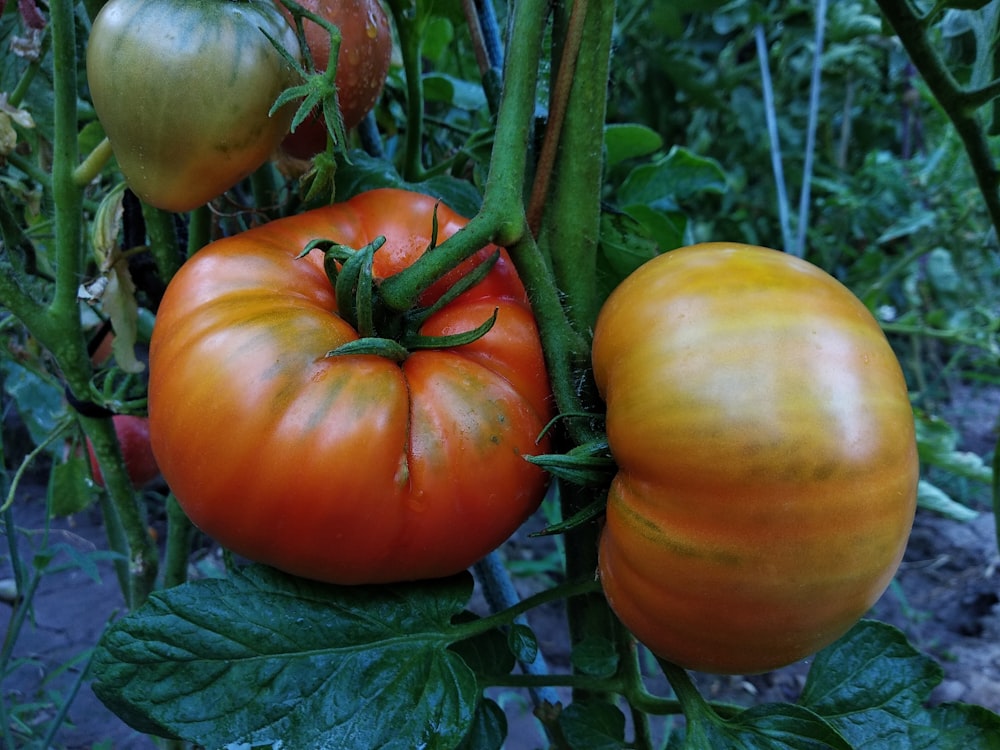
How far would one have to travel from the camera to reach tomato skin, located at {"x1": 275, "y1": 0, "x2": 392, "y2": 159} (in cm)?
51

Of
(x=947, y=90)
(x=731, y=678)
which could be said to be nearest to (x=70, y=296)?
(x=947, y=90)

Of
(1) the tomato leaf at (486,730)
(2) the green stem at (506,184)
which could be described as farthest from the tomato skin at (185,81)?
(1) the tomato leaf at (486,730)

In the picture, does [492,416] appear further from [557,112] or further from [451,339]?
[557,112]

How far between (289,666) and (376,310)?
214 millimetres

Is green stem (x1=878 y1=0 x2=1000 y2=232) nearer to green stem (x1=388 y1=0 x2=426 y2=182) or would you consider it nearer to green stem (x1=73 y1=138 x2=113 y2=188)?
green stem (x1=388 y1=0 x2=426 y2=182)

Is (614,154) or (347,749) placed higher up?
(614,154)

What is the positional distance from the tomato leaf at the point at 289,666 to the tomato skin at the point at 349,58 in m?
0.29

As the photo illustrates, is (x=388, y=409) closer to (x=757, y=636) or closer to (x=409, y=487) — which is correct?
(x=409, y=487)

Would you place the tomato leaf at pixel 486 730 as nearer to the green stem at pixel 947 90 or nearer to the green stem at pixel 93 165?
the green stem at pixel 93 165

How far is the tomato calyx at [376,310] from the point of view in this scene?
45cm

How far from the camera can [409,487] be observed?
428 mm

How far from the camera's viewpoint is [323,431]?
42 centimetres

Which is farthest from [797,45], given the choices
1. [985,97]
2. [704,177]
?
[985,97]

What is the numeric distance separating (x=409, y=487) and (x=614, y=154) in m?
0.59
